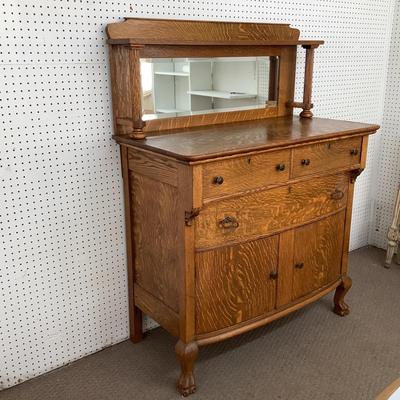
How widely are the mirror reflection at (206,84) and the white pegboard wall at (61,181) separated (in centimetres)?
22

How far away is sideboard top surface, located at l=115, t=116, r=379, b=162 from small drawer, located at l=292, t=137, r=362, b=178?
0.06 metres

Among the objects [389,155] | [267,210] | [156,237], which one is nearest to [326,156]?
[267,210]

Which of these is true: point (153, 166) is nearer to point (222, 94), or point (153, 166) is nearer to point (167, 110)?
point (167, 110)

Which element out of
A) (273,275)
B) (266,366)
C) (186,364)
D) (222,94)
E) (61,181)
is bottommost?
(266,366)

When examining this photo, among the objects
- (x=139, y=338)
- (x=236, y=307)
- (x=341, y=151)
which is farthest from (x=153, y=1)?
(x=139, y=338)

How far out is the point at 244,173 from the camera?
1999mm

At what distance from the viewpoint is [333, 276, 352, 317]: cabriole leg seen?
2.72 metres

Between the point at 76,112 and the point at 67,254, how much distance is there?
0.67 meters

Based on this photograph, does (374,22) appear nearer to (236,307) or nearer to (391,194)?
(391,194)

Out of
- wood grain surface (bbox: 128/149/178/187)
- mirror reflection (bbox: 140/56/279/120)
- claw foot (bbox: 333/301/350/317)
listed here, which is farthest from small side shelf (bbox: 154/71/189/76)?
claw foot (bbox: 333/301/350/317)

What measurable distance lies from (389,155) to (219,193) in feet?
6.86

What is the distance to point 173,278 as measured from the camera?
2.12 meters

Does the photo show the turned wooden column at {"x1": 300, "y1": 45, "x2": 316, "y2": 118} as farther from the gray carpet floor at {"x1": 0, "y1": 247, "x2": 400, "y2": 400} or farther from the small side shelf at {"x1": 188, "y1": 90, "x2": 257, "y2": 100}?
the gray carpet floor at {"x1": 0, "y1": 247, "x2": 400, "y2": 400}

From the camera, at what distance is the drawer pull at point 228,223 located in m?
2.03
